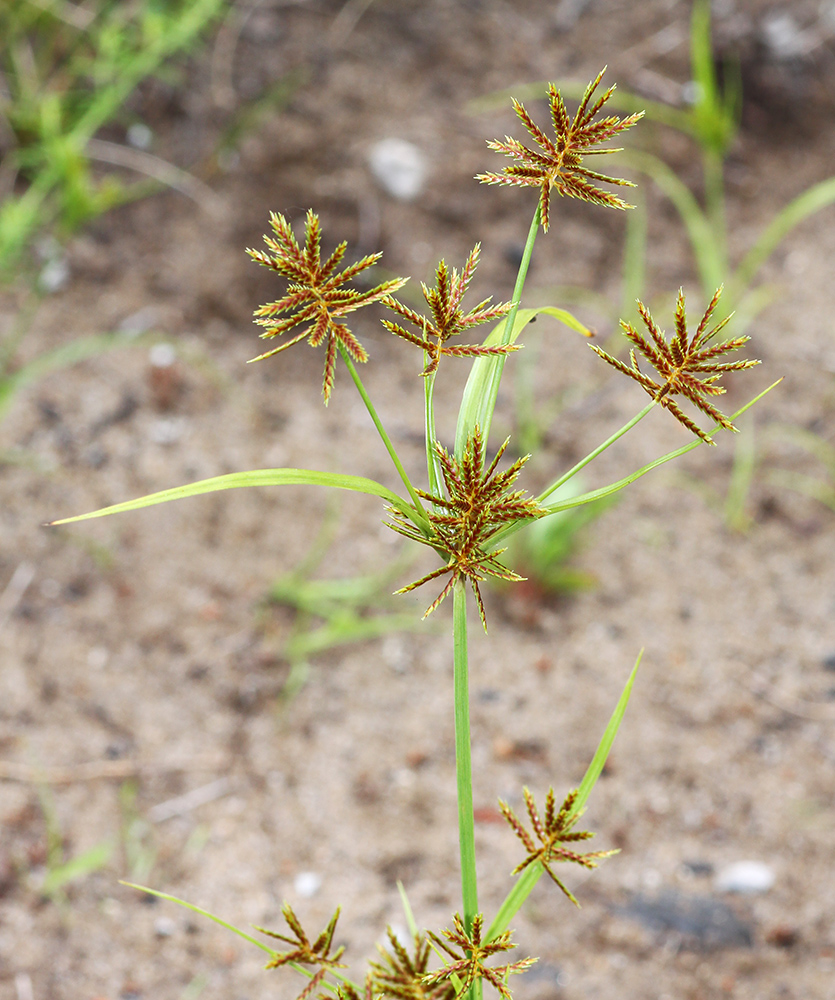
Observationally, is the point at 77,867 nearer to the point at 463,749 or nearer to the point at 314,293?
the point at 463,749

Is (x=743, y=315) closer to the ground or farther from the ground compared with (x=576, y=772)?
farther from the ground

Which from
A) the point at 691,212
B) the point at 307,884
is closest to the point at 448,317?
the point at 307,884

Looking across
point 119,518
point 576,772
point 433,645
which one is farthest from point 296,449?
point 576,772

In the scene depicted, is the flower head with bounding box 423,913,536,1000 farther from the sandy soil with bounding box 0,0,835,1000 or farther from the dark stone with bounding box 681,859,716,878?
the dark stone with bounding box 681,859,716,878

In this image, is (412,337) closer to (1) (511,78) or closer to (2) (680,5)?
(1) (511,78)

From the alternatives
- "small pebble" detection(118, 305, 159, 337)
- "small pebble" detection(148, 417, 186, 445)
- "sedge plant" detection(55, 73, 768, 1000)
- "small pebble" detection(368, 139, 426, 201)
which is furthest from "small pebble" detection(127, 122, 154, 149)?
"sedge plant" detection(55, 73, 768, 1000)
